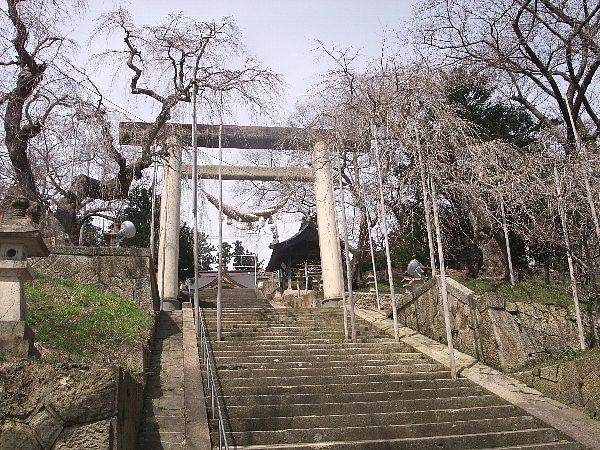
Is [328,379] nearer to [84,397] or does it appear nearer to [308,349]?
[308,349]

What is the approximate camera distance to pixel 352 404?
6785 mm

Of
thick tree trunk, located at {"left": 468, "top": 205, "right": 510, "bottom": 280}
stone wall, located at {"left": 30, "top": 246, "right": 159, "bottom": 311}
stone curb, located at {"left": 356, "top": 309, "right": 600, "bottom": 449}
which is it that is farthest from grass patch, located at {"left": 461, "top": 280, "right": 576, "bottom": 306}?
stone wall, located at {"left": 30, "top": 246, "right": 159, "bottom": 311}

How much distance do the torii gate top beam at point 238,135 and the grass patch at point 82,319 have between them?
3.80 meters

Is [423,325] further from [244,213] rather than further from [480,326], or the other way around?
[244,213]

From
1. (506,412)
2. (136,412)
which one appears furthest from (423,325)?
(136,412)

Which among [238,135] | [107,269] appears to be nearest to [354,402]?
[107,269]

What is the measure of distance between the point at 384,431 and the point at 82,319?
5157 millimetres

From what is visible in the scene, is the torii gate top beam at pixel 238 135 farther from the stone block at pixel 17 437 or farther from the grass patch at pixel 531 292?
the stone block at pixel 17 437

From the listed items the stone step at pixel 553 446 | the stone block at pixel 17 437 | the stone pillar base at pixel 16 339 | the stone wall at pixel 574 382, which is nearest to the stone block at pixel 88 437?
the stone block at pixel 17 437

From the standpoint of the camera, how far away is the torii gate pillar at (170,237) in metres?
14.9

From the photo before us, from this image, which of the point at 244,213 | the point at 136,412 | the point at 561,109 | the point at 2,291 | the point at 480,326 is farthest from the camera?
the point at 244,213

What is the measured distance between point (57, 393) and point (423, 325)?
8099mm

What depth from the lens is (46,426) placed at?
4105mm

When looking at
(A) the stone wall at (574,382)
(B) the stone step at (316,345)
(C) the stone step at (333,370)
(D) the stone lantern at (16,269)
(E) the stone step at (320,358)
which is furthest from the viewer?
(B) the stone step at (316,345)
